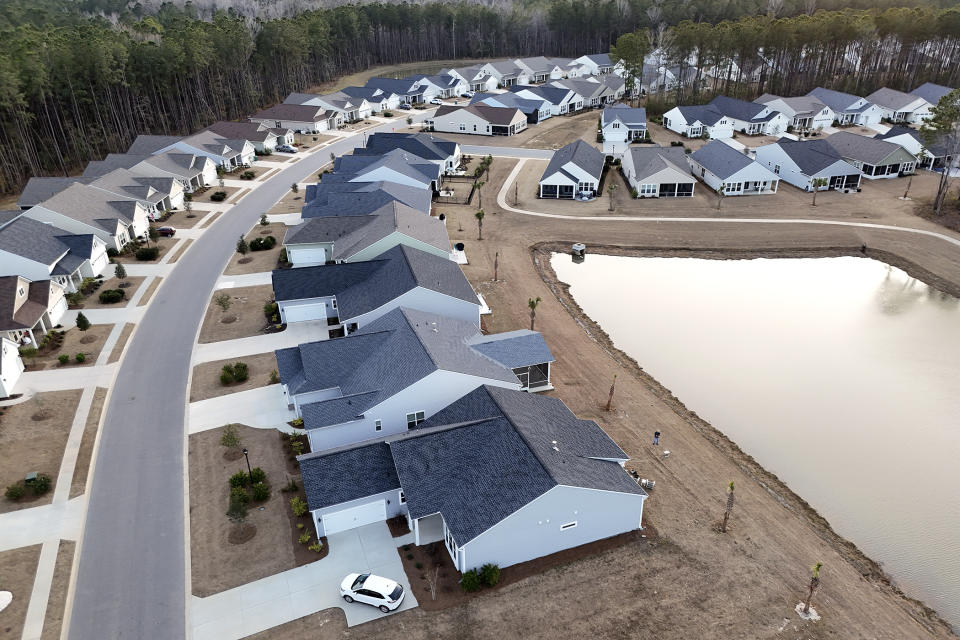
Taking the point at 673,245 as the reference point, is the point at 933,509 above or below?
below

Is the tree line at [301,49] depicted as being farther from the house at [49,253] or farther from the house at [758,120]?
the house at [49,253]

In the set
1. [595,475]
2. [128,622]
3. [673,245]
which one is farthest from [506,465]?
[673,245]

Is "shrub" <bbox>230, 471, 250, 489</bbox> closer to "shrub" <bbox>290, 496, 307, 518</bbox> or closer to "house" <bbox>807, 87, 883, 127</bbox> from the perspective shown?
"shrub" <bbox>290, 496, 307, 518</bbox>

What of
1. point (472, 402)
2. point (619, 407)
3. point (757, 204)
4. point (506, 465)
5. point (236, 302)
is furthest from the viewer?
point (757, 204)

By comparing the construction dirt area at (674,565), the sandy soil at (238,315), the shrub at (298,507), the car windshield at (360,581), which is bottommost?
A: the construction dirt area at (674,565)

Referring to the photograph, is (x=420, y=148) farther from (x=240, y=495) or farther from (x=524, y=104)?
(x=240, y=495)

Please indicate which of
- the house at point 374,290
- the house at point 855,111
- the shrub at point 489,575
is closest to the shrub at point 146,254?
the house at point 374,290

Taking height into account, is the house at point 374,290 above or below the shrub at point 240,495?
above

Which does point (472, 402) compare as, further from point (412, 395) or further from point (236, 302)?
point (236, 302)
